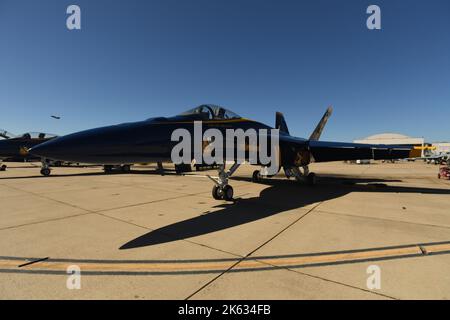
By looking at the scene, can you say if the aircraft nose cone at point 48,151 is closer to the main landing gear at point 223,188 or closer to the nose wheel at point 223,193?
the main landing gear at point 223,188

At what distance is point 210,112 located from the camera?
25.2ft

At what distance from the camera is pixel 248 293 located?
287 cm

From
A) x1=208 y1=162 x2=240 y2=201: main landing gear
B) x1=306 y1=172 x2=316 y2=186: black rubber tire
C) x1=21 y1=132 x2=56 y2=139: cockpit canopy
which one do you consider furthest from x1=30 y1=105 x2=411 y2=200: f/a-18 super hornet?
x1=21 y1=132 x2=56 y2=139: cockpit canopy

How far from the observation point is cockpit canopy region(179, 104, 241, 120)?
Result: 7.39 metres

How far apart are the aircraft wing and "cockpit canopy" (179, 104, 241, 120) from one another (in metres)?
4.89

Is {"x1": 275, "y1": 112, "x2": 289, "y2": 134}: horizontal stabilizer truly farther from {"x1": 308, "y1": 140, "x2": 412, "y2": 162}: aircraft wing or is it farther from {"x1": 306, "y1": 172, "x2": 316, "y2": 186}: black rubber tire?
{"x1": 308, "y1": 140, "x2": 412, "y2": 162}: aircraft wing

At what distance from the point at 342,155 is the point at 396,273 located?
367 inches

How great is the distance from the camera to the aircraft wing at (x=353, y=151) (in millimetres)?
10805

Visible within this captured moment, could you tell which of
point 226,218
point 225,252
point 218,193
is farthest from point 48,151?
point 218,193

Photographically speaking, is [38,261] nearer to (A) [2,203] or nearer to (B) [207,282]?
(B) [207,282]

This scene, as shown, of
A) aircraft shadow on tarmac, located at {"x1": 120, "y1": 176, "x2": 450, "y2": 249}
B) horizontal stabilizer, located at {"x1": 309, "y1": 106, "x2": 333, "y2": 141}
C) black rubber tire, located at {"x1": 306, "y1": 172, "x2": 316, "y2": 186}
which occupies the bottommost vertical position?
aircraft shadow on tarmac, located at {"x1": 120, "y1": 176, "x2": 450, "y2": 249}

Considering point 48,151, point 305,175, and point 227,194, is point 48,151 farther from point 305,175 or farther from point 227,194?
point 305,175

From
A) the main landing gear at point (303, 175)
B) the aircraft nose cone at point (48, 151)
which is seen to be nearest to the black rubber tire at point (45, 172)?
the main landing gear at point (303, 175)
